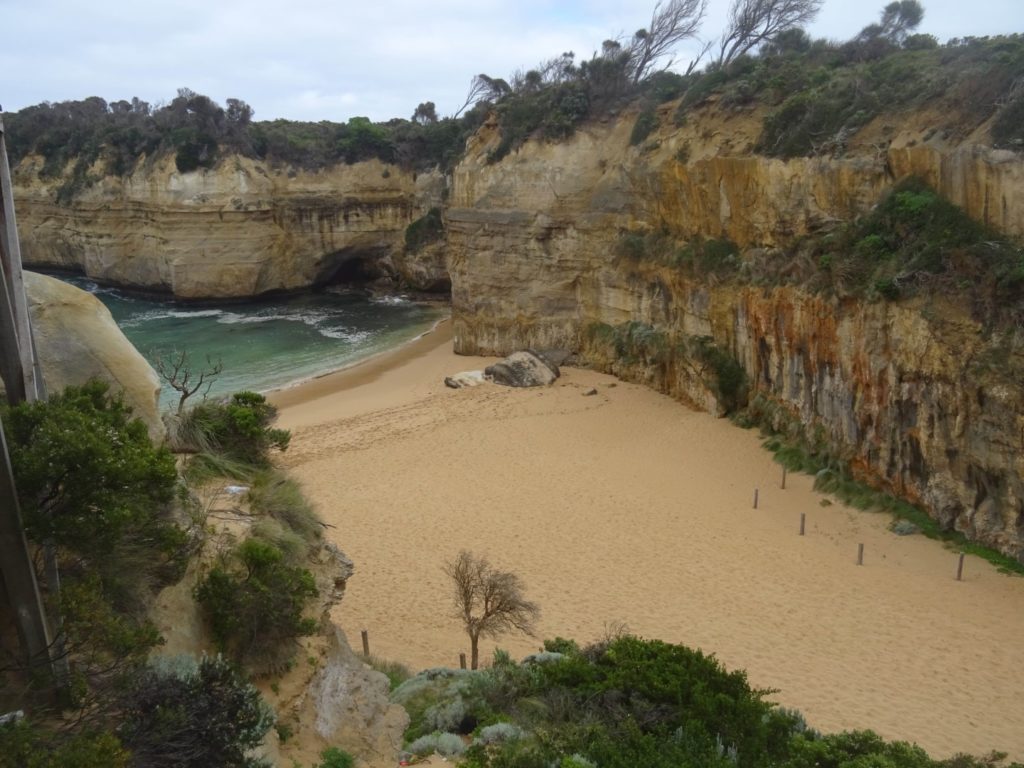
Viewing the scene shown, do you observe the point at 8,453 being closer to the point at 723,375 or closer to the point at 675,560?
the point at 675,560

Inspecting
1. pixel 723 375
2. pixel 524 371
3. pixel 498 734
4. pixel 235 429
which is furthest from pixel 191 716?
pixel 524 371

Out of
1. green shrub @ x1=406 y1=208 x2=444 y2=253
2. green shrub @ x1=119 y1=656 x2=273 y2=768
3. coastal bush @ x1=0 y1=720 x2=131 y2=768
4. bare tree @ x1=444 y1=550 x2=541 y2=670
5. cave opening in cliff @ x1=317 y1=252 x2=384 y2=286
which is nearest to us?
coastal bush @ x1=0 y1=720 x2=131 y2=768

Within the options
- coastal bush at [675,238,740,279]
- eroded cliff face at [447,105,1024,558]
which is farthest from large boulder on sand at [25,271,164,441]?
coastal bush at [675,238,740,279]

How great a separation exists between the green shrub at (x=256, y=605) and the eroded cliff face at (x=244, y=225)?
3864 cm

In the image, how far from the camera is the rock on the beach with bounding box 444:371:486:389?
27562mm

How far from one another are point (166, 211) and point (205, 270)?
12.2ft

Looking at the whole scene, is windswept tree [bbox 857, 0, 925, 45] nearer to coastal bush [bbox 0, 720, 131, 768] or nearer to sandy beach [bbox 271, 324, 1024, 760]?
sandy beach [bbox 271, 324, 1024, 760]

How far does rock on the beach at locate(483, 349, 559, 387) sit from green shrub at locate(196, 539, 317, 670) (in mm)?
19498

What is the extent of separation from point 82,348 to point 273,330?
32555 millimetres

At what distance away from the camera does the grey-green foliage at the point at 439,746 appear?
25.5 feet

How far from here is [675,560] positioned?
15.3 m

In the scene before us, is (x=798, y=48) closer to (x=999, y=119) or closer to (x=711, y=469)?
(x=999, y=119)

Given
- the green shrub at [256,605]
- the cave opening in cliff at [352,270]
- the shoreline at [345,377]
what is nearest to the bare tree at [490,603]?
the green shrub at [256,605]

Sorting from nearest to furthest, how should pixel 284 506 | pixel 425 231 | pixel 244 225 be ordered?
1. pixel 284 506
2. pixel 244 225
3. pixel 425 231
